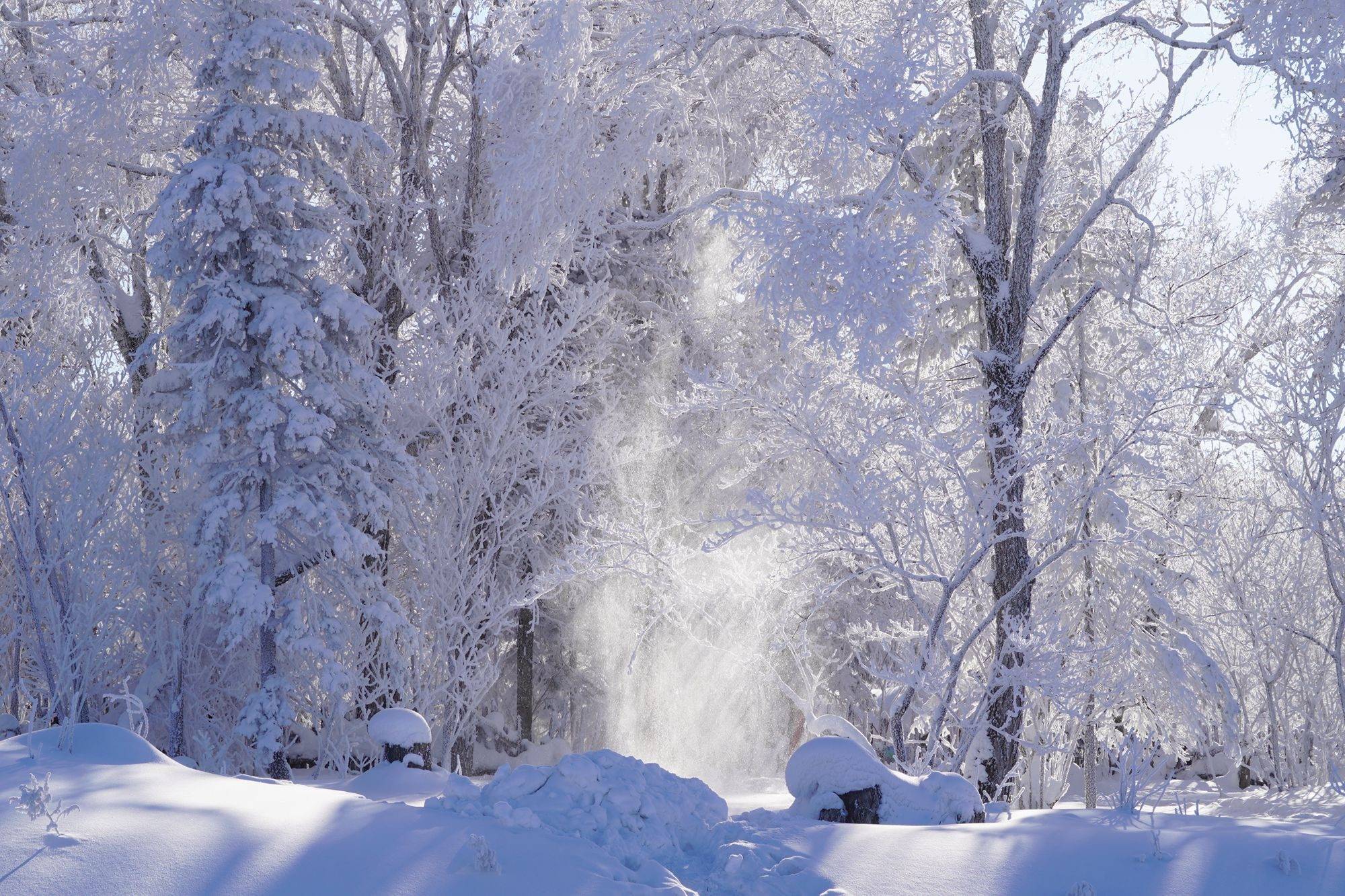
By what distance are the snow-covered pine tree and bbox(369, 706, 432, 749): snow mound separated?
4.08m

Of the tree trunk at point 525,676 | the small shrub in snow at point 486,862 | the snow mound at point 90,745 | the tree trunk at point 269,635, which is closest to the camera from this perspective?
the small shrub in snow at point 486,862

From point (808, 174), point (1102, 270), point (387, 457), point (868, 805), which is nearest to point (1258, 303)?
point (1102, 270)

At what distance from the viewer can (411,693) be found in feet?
50.9

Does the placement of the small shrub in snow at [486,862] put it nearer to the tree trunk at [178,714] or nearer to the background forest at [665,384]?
the background forest at [665,384]

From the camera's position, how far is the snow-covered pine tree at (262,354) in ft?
42.6

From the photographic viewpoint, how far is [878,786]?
23.0 feet

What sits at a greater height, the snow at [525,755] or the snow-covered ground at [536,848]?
the snow-covered ground at [536,848]

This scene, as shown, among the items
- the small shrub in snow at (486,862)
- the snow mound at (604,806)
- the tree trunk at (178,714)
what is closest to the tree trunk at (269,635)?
the tree trunk at (178,714)

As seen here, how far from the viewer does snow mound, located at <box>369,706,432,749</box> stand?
366 inches

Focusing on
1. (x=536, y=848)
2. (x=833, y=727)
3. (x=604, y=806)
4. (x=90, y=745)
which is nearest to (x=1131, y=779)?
(x=833, y=727)

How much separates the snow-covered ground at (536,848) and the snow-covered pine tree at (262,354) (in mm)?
7077

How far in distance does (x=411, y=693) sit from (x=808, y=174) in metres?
8.42

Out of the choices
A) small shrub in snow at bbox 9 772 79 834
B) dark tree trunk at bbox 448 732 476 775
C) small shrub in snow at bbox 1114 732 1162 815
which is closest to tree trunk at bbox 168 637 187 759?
dark tree trunk at bbox 448 732 476 775

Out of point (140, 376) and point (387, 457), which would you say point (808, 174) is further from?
point (140, 376)
